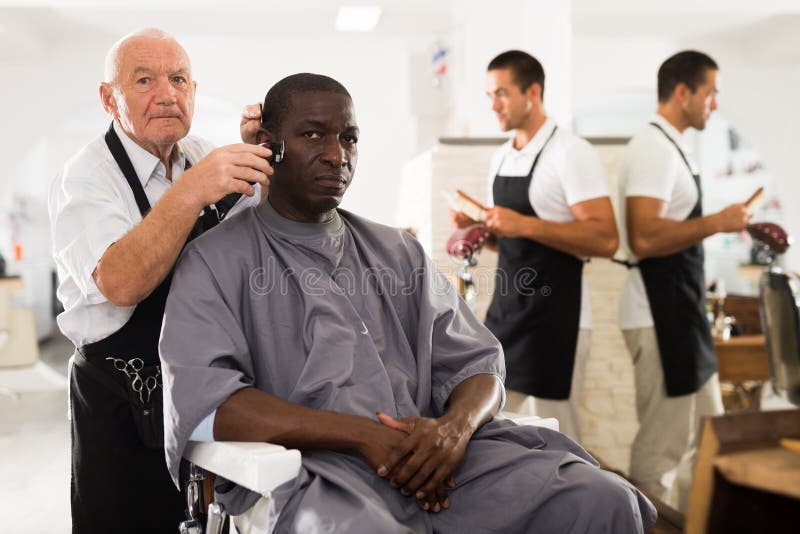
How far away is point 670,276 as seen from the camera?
9.82ft

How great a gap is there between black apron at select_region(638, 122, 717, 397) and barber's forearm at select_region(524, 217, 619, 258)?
0.37m

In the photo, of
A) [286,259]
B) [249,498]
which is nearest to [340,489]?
[249,498]

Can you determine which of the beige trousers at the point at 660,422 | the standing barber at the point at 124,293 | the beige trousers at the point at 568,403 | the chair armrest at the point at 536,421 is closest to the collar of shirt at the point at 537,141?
the beige trousers at the point at 568,403

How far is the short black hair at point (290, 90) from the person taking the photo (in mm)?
1812

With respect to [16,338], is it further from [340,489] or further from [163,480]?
[340,489]

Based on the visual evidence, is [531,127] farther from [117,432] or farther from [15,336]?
[15,336]

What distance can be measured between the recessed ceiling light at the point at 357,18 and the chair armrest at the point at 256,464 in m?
6.43

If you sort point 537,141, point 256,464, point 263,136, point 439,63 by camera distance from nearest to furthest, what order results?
point 256,464 < point 263,136 < point 537,141 < point 439,63

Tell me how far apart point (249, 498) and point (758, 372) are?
9.62ft

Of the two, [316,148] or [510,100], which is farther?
[510,100]

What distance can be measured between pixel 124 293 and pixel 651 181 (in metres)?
1.89

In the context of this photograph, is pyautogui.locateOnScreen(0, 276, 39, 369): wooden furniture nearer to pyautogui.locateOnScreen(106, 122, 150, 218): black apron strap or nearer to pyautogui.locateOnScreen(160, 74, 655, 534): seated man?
pyautogui.locateOnScreen(106, 122, 150, 218): black apron strap

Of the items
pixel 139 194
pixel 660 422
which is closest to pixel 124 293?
pixel 139 194

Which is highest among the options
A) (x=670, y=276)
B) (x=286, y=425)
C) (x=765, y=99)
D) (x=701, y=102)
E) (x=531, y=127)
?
(x=765, y=99)
